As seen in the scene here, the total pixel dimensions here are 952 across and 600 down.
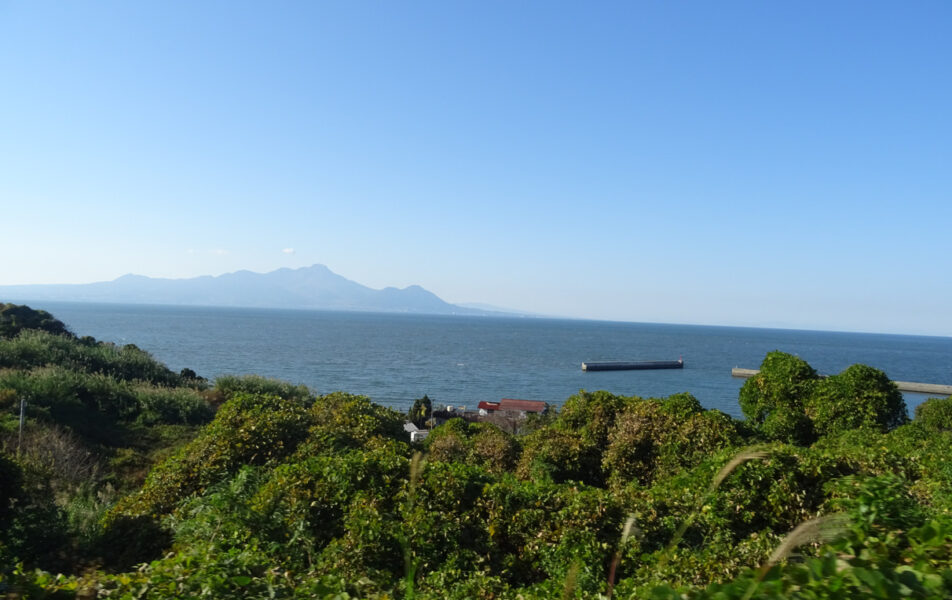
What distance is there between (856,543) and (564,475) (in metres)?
8.83

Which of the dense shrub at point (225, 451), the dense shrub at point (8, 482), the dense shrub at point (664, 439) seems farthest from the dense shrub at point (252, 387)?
the dense shrub at point (664, 439)

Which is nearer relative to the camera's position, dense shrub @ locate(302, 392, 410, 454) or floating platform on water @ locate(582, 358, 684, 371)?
dense shrub @ locate(302, 392, 410, 454)

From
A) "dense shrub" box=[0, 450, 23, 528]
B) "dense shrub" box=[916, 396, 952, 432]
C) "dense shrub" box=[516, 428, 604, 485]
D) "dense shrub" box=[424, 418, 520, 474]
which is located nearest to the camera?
"dense shrub" box=[0, 450, 23, 528]

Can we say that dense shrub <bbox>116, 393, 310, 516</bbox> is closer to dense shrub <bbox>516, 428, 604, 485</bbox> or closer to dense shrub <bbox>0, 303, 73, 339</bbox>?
dense shrub <bbox>516, 428, 604, 485</bbox>

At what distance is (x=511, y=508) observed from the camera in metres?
6.77

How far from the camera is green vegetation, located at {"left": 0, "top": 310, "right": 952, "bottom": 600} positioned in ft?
9.64

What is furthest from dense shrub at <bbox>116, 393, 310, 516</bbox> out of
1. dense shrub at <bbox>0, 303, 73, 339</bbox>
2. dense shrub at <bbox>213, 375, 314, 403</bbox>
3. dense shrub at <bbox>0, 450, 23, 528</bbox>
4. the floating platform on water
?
the floating platform on water

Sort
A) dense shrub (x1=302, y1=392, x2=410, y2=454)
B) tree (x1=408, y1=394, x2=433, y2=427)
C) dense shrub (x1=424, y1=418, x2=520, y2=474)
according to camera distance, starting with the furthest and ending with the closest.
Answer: tree (x1=408, y1=394, x2=433, y2=427)
dense shrub (x1=424, y1=418, x2=520, y2=474)
dense shrub (x1=302, y1=392, x2=410, y2=454)

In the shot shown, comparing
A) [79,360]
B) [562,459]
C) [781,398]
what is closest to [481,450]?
[562,459]

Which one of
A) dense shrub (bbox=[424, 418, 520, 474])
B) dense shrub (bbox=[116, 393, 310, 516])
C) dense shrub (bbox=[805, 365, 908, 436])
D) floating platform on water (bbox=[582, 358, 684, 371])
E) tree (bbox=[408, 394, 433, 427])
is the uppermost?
dense shrub (bbox=[805, 365, 908, 436])

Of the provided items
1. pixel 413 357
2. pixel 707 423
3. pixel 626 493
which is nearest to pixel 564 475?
pixel 707 423

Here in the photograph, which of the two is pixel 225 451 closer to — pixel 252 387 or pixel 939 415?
pixel 252 387

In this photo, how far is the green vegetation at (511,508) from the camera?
9.64ft

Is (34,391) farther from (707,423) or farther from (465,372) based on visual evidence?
(465,372)
